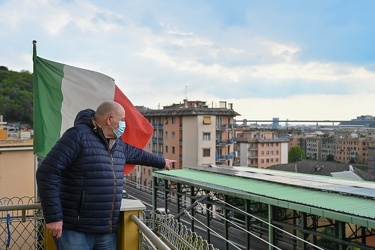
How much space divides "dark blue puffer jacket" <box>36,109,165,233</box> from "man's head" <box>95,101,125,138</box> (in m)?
0.05

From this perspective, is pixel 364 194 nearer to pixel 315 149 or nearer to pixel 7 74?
pixel 7 74

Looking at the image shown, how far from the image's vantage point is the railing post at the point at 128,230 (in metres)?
3.23

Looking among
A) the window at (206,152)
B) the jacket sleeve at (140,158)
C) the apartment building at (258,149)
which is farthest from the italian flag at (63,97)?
the apartment building at (258,149)

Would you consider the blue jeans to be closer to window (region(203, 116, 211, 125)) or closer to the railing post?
the railing post

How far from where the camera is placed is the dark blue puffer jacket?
2629mm

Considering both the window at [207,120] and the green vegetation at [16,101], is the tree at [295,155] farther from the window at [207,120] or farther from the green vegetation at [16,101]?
the green vegetation at [16,101]

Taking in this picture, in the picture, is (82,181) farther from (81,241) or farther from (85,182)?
(81,241)

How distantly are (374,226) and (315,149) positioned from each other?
109151 mm

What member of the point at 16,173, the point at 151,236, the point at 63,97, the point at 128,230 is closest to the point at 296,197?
the point at 63,97

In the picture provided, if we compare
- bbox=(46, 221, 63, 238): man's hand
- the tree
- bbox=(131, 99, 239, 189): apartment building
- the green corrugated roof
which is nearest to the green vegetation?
bbox=(131, 99, 239, 189): apartment building

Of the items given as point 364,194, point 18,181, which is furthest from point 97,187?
point 18,181

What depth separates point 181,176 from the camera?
1766cm

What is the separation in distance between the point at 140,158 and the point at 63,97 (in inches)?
70.8

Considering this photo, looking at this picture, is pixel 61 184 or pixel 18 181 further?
pixel 18 181
